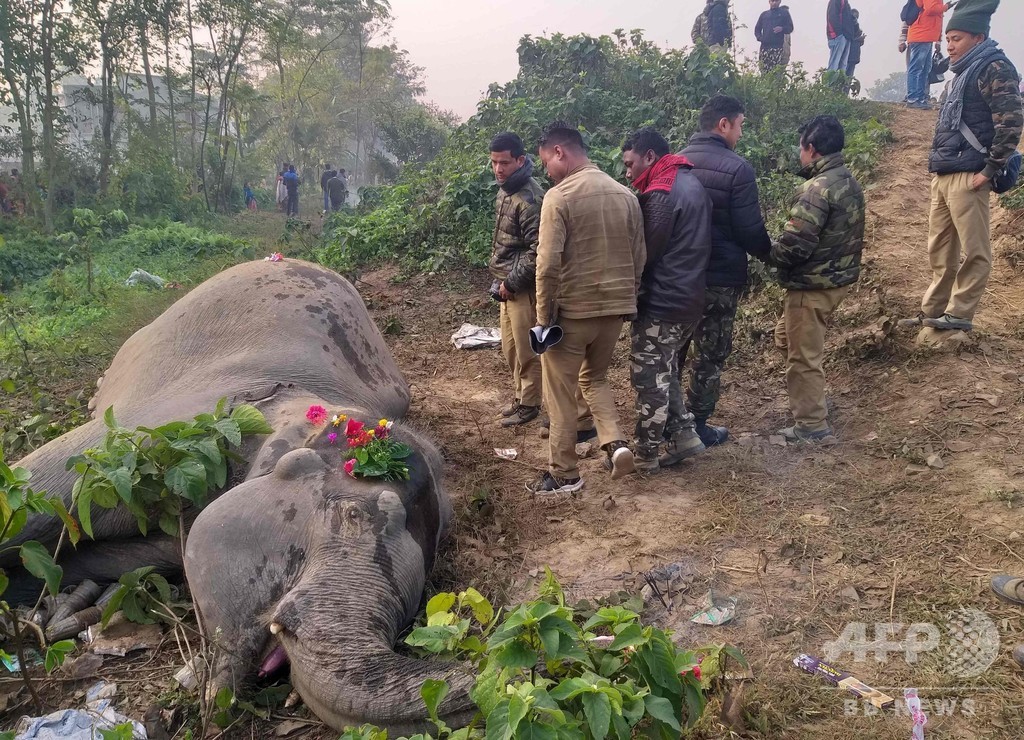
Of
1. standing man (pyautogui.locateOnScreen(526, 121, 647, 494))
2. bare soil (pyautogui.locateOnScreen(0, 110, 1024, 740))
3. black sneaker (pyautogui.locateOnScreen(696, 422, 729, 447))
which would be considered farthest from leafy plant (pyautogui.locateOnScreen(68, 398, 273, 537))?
black sneaker (pyautogui.locateOnScreen(696, 422, 729, 447))

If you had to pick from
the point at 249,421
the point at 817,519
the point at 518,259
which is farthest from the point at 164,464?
the point at 817,519

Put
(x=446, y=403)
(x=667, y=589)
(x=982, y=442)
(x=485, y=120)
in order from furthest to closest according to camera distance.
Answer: (x=485, y=120) → (x=446, y=403) → (x=982, y=442) → (x=667, y=589)

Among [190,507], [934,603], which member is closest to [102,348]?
[190,507]

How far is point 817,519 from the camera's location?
4383 mm

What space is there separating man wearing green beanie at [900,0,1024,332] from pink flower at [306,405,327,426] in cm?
492

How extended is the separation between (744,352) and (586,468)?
8.78ft

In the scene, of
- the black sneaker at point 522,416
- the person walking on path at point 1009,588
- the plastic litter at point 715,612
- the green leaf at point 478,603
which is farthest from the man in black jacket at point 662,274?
the green leaf at point 478,603

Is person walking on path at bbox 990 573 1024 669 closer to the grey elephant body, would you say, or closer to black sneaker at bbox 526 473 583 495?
black sneaker at bbox 526 473 583 495

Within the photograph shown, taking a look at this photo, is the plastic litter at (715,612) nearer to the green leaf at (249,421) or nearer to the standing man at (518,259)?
the green leaf at (249,421)

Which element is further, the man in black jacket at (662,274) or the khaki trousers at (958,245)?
the khaki trousers at (958,245)

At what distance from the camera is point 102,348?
799 cm

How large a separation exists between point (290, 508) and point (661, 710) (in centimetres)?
195

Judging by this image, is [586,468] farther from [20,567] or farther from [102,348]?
[102,348]

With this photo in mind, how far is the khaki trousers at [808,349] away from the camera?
5.19 meters
